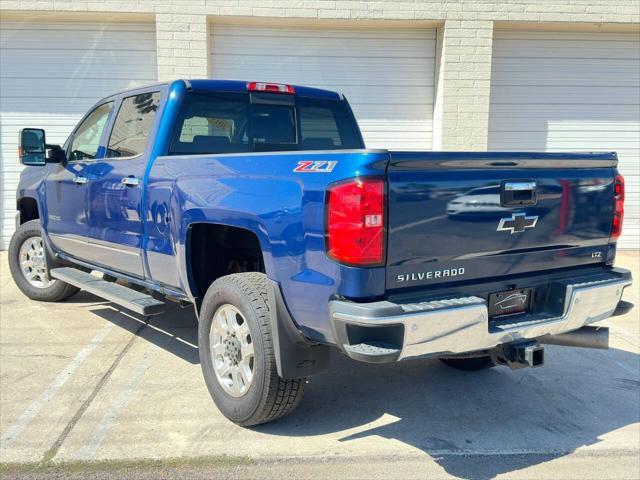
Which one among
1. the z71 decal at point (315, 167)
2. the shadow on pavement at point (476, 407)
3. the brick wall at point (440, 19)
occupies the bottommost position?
the shadow on pavement at point (476, 407)

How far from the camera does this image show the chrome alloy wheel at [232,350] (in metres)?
3.36

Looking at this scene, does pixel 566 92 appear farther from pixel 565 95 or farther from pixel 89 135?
pixel 89 135

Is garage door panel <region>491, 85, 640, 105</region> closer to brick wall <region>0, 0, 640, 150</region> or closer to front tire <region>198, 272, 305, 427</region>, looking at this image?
brick wall <region>0, 0, 640, 150</region>

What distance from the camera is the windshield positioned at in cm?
425

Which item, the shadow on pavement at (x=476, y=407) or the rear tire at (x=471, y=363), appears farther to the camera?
the rear tire at (x=471, y=363)

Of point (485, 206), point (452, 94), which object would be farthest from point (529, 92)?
point (485, 206)

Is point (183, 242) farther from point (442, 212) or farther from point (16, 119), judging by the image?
point (16, 119)

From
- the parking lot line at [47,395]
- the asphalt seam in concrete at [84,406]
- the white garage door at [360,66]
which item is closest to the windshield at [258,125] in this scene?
the asphalt seam in concrete at [84,406]

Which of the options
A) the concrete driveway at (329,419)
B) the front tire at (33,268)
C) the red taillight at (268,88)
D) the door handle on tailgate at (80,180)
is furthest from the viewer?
the front tire at (33,268)

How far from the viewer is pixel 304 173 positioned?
9.29 feet

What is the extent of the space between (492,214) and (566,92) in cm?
801

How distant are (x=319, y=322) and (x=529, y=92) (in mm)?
8358

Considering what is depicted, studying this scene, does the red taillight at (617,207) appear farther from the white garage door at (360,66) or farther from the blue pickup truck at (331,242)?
the white garage door at (360,66)

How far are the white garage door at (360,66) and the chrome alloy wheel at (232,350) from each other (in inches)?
265
